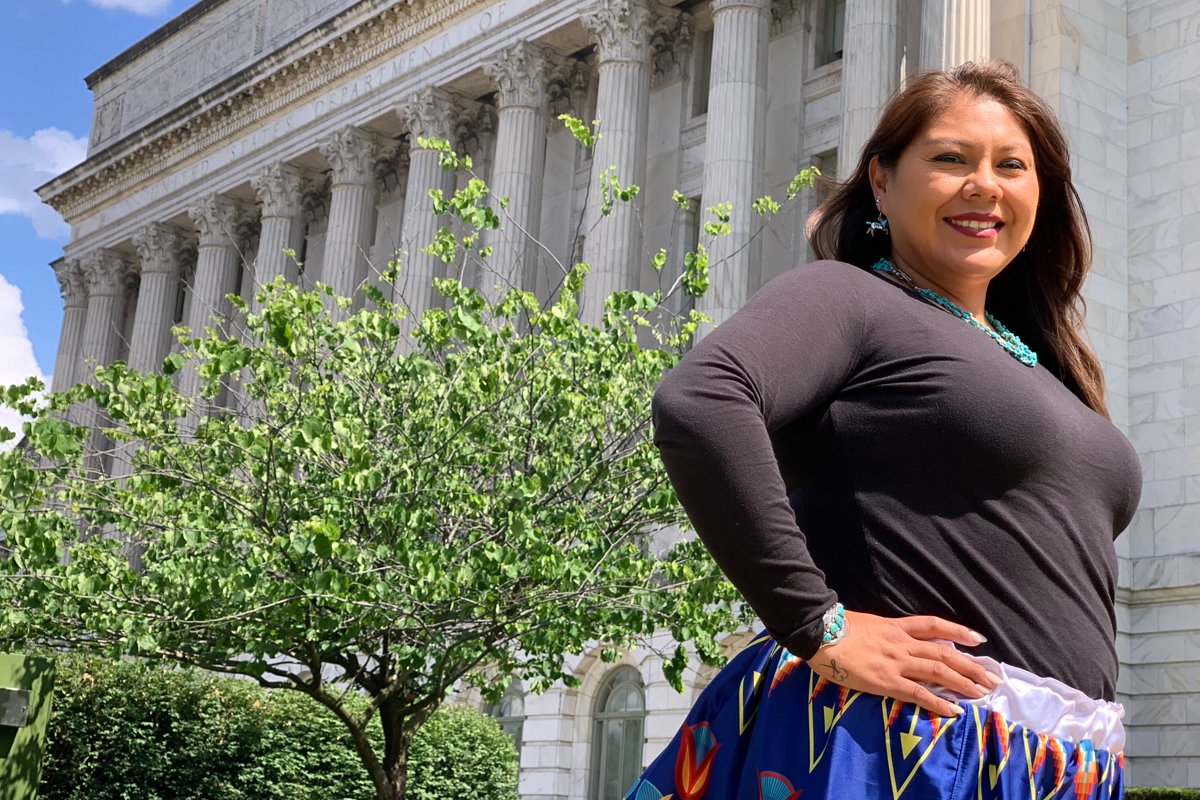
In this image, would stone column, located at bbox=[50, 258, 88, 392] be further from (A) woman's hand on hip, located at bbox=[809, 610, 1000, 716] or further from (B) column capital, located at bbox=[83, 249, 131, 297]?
(A) woman's hand on hip, located at bbox=[809, 610, 1000, 716]

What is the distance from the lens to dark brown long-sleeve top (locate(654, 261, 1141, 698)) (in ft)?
7.22

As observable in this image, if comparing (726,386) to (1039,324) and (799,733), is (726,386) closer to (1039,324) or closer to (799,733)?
(799,733)

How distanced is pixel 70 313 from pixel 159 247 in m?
6.89

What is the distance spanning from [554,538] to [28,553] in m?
5.09

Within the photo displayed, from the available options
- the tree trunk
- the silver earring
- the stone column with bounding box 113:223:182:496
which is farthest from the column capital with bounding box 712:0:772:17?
the silver earring

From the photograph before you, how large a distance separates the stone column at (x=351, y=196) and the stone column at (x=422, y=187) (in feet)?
6.65

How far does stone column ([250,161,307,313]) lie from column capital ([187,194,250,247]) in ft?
7.84

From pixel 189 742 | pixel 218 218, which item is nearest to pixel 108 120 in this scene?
pixel 218 218

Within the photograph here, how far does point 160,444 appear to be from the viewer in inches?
670

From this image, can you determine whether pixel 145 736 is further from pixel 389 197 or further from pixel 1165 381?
pixel 389 197

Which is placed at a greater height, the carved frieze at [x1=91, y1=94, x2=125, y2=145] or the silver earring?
the carved frieze at [x1=91, y1=94, x2=125, y2=145]

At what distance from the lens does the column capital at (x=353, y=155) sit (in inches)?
1695

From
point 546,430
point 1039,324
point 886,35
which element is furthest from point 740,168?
point 1039,324

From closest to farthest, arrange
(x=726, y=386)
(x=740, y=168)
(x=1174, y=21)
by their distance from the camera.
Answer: (x=726, y=386), (x=1174, y=21), (x=740, y=168)
